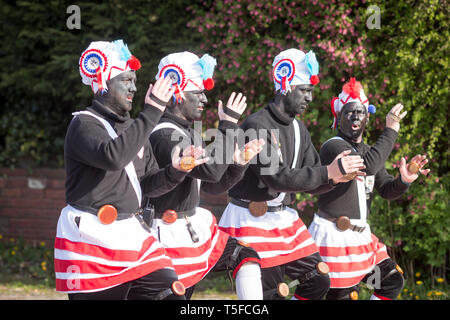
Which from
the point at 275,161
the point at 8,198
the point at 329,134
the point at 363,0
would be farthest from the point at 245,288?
the point at 8,198

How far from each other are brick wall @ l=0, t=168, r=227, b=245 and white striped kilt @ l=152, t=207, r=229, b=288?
5.16m

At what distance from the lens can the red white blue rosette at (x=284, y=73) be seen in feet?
15.2

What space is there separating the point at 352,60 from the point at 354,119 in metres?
2.27

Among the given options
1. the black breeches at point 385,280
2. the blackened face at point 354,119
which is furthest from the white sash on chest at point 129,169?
the black breeches at point 385,280

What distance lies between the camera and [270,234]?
14.8 ft

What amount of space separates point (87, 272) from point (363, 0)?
475cm

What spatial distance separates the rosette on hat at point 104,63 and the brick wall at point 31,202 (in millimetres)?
5365

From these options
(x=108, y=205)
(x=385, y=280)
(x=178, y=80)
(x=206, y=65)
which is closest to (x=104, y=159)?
A: (x=108, y=205)

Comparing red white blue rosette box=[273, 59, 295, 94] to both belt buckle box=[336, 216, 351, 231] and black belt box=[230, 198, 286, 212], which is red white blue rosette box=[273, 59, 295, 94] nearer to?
black belt box=[230, 198, 286, 212]

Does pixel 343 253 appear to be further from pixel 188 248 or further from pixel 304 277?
pixel 188 248

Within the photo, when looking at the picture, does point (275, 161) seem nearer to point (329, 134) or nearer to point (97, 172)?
point (97, 172)

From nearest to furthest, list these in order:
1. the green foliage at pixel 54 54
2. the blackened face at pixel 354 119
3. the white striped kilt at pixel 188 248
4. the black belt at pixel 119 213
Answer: the black belt at pixel 119 213, the white striped kilt at pixel 188 248, the blackened face at pixel 354 119, the green foliage at pixel 54 54

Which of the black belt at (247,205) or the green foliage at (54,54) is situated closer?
the black belt at (247,205)

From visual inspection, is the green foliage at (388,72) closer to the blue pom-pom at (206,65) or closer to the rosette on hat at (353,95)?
the rosette on hat at (353,95)
